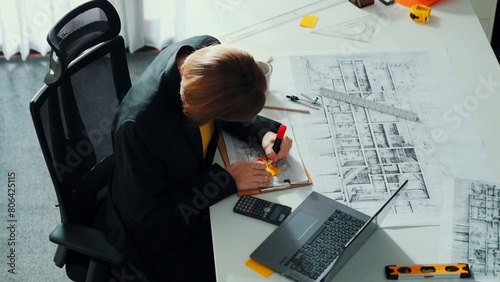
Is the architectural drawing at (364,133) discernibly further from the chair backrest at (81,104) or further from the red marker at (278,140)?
the chair backrest at (81,104)

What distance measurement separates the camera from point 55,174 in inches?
72.7

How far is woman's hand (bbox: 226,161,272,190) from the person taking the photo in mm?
1889

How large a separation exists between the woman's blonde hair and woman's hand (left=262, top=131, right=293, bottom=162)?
0.22 m

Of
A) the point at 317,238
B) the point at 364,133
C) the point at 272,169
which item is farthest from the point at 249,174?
the point at 364,133

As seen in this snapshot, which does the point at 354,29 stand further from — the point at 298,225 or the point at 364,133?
the point at 298,225

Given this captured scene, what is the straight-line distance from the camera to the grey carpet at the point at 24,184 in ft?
8.62

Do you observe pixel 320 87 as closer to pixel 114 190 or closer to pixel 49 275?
pixel 114 190

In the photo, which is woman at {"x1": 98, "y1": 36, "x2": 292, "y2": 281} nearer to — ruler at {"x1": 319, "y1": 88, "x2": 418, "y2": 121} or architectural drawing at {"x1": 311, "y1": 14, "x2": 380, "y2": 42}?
ruler at {"x1": 319, "y1": 88, "x2": 418, "y2": 121}

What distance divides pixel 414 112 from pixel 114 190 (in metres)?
0.89

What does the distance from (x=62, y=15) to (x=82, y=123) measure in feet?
4.71

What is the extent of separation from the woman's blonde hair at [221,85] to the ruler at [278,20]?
25.1 inches

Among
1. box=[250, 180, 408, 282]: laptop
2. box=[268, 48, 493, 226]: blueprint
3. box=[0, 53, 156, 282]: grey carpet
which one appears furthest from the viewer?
box=[0, 53, 156, 282]: grey carpet

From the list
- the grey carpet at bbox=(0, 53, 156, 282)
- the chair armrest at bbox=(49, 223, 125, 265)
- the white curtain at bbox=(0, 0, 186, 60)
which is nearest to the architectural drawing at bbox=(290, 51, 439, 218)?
the chair armrest at bbox=(49, 223, 125, 265)

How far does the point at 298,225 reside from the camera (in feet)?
5.93
